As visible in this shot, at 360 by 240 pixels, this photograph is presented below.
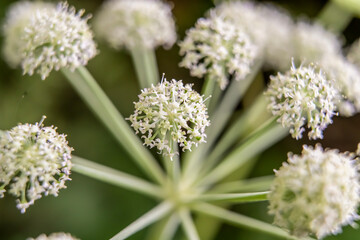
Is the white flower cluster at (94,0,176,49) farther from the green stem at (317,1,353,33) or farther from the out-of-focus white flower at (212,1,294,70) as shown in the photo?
the green stem at (317,1,353,33)

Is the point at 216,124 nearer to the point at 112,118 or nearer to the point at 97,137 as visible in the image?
the point at 112,118

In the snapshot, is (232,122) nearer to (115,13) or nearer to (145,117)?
(115,13)

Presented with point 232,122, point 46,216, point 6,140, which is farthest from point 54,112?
point 6,140

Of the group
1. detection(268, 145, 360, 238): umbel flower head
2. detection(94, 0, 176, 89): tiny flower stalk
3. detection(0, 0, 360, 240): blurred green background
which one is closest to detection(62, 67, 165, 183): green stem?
detection(94, 0, 176, 89): tiny flower stalk

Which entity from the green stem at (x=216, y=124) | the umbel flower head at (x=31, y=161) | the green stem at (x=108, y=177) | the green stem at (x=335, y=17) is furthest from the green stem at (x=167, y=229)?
the green stem at (x=335, y=17)

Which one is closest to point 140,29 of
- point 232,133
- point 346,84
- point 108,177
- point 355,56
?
point 232,133

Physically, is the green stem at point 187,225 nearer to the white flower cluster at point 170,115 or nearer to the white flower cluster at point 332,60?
the white flower cluster at point 170,115

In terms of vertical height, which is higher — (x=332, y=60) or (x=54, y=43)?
(x=54, y=43)
